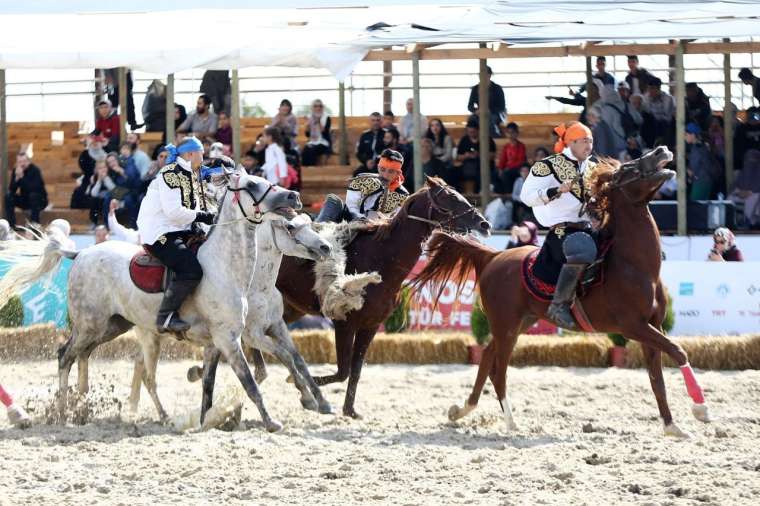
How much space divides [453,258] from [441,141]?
Result: 26.9 ft

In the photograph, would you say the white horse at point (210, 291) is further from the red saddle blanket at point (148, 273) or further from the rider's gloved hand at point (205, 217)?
the rider's gloved hand at point (205, 217)

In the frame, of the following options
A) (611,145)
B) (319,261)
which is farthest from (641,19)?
(319,261)

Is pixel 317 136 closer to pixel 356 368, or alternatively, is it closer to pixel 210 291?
pixel 356 368

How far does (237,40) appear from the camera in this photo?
18.2 m

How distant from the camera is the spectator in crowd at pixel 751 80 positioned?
1953 centimetres

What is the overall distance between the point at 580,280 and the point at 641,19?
8191mm

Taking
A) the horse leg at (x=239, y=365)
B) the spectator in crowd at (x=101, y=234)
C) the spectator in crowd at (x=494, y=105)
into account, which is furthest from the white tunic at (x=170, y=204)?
the spectator in crowd at (x=494, y=105)

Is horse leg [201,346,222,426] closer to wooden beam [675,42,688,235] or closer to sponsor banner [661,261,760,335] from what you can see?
sponsor banner [661,261,760,335]

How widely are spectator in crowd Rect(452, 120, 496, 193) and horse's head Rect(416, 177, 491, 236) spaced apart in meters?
7.26

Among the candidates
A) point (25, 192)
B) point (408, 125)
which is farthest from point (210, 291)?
point (25, 192)

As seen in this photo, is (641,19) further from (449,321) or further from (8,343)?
(8,343)

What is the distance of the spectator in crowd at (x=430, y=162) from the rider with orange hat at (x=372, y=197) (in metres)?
5.75

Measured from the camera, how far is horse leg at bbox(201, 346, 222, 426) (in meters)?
10.4

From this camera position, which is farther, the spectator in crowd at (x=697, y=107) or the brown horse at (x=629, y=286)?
the spectator in crowd at (x=697, y=107)
